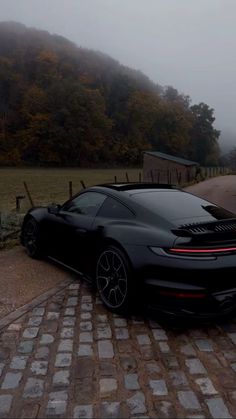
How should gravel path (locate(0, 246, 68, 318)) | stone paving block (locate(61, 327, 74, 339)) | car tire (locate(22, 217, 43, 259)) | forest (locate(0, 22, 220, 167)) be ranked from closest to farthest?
stone paving block (locate(61, 327, 74, 339)) < gravel path (locate(0, 246, 68, 318)) < car tire (locate(22, 217, 43, 259)) < forest (locate(0, 22, 220, 167))

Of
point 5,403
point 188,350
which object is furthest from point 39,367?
point 188,350

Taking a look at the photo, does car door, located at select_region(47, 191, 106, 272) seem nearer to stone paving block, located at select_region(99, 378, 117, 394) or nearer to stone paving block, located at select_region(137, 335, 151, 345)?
stone paving block, located at select_region(137, 335, 151, 345)

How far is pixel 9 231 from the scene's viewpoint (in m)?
7.13

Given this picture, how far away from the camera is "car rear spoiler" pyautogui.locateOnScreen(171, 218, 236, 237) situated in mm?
3482

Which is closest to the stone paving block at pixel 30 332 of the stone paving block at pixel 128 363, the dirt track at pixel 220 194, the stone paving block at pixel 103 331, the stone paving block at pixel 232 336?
the stone paving block at pixel 103 331

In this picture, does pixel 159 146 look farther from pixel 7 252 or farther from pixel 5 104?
pixel 7 252

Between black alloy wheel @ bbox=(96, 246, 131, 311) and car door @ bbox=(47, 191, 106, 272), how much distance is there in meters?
0.34

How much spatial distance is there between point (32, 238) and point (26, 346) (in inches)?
103

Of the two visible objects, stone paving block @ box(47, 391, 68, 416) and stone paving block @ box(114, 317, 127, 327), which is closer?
stone paving block @ box(47, 391, 68, 416)

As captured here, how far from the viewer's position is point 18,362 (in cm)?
298

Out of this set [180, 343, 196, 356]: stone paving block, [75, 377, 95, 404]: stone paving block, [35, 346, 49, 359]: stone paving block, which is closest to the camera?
[75, 377, 95, 404]: stone paving block

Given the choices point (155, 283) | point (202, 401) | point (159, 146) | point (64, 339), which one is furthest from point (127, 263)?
point (159, 146)

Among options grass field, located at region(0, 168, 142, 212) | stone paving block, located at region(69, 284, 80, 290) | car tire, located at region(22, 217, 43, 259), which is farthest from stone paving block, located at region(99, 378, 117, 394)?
grass field, located at region(0, 168, 142, 212)

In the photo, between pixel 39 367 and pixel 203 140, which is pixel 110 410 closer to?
pixel 39 367
